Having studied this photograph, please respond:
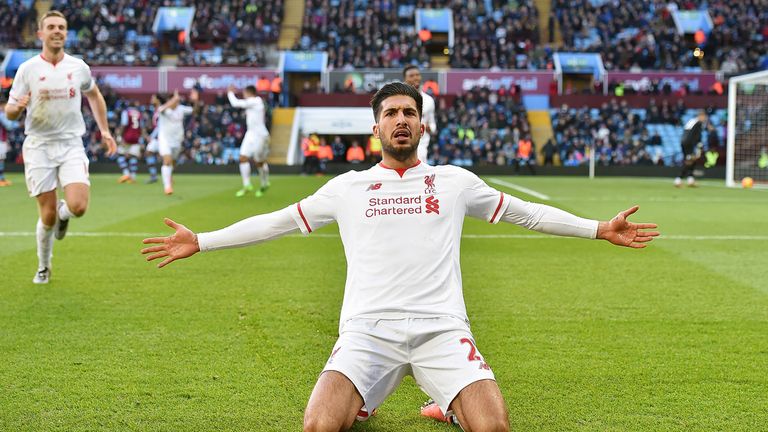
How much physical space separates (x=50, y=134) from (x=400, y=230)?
4828 millimetres

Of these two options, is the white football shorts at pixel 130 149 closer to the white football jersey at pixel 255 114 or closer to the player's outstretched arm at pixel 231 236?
the white football jersey at pixel 255 114

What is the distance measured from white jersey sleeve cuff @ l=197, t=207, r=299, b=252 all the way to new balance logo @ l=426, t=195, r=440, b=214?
652mm

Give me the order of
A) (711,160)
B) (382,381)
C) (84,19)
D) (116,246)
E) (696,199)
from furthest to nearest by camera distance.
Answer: (84,19) → (711,160) → (696,199) → (116,246) → (382,381)

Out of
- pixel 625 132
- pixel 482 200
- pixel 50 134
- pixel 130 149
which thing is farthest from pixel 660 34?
pixel 482 200

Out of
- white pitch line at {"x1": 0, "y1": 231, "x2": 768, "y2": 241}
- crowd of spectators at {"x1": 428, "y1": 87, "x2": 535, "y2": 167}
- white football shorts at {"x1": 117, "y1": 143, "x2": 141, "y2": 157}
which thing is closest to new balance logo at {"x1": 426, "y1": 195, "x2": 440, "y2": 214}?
white pitch line at {"x1": 0, "y1": 231, "x2": 768, "y2": 241}

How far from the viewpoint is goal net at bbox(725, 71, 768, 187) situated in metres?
26.1

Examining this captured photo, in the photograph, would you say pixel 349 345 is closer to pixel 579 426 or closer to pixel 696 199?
pixel 579 426

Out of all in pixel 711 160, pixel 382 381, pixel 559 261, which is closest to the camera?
pixel 382 381

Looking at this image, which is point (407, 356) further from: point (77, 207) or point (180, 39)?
point (180, 39)

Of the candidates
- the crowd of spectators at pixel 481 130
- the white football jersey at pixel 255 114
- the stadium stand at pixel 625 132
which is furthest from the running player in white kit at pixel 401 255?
the stadium stand at pixel 625 132

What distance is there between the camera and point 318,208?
404 centimetres

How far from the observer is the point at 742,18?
4612cm

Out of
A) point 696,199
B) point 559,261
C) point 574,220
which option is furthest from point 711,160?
point 574,220

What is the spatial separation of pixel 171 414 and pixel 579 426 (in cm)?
187
